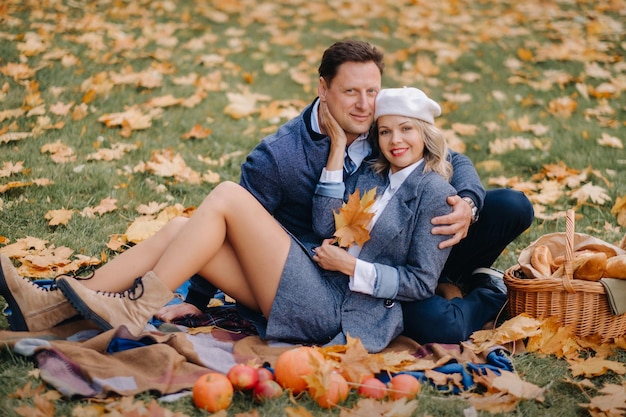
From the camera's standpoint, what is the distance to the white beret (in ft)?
9.30

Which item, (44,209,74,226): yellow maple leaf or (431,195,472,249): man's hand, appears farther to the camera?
(44,209,74,226): yellow maple leaf

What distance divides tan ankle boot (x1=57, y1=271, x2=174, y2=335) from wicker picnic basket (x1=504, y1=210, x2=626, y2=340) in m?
1.61

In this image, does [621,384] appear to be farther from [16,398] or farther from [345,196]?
[16,398]

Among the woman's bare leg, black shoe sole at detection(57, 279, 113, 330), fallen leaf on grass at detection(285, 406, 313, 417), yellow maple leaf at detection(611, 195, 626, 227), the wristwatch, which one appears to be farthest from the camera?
yellow maple leaf at detection(611, 195, 626, 227)

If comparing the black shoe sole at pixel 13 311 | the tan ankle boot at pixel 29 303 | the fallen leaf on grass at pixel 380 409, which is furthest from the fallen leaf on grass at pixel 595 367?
the black shoe sole at pixel 13 311

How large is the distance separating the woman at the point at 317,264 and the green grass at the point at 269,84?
0.43 meters

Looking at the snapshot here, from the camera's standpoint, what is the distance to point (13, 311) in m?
2.66

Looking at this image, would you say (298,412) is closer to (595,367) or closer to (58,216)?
(595,367)

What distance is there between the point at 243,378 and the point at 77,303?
0.78m

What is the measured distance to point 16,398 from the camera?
7.41ft

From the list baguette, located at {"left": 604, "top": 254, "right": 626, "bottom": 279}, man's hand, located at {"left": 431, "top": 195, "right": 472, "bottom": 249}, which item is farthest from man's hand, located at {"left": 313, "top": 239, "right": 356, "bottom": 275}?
baguette, located at {"left": 604, "top": 254, "right": 626, "bottom": 279}

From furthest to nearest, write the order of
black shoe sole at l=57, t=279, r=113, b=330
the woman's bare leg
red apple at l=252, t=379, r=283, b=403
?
the woman's bare leg, black shoe sole at l=57, t=279, r=113, b=330, red apple at l=252, t=379, r=283, b=403

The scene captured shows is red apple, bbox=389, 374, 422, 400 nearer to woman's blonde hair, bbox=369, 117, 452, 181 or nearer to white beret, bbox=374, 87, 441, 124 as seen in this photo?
woman's blonde hair, bbox=369, 117, 452, 181

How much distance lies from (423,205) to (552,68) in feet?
15.0
